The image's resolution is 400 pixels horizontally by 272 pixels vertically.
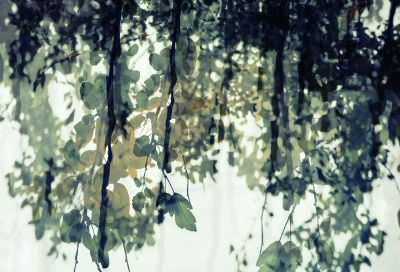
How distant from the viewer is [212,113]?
34.2 inches

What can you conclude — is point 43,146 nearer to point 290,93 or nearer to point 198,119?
point 198,119

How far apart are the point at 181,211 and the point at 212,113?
0.60 feet

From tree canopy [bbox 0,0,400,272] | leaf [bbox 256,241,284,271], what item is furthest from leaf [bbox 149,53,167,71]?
leaf [bbox 256,241,284,271]

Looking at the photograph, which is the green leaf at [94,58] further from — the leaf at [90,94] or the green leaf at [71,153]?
the green leaf at [71,153]

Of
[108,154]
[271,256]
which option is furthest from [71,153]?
[271,256]

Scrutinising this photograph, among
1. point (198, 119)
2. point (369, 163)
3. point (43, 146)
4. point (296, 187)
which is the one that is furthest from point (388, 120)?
point (43, 146)

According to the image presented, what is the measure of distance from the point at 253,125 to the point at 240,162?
0.24 feet

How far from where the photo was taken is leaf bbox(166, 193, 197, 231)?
828 mm

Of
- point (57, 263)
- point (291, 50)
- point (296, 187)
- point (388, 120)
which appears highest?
point (291, 50)

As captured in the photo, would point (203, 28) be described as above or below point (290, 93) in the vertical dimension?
above

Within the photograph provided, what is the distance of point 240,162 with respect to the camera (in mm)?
895

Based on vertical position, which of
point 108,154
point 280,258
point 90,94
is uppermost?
point 90,94

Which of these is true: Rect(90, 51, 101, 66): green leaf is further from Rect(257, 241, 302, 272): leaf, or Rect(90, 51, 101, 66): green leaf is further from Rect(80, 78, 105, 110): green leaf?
Rect(257, 241, 302, 272): leaf

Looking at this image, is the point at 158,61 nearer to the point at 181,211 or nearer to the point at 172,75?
the point at 172,75
